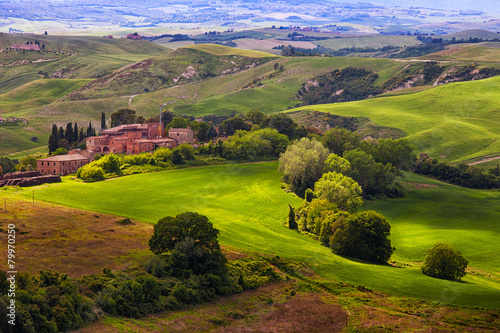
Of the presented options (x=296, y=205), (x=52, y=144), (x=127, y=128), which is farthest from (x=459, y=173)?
(x=52, y=144)

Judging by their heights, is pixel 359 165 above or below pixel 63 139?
below

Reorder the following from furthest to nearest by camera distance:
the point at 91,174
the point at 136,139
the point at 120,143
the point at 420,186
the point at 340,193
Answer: the point at 136,139 < the point at 120,143 < the point at 420,186 < the point at 91,174 < the point at 340,193

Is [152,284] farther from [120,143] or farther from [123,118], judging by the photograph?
[123,118]

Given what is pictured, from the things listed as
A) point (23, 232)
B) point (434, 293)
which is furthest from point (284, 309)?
point (23, 232)

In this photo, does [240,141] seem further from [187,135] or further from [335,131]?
[335,131]

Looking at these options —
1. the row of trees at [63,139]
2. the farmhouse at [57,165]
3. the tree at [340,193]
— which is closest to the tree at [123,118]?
the row of trees at [63,139]
